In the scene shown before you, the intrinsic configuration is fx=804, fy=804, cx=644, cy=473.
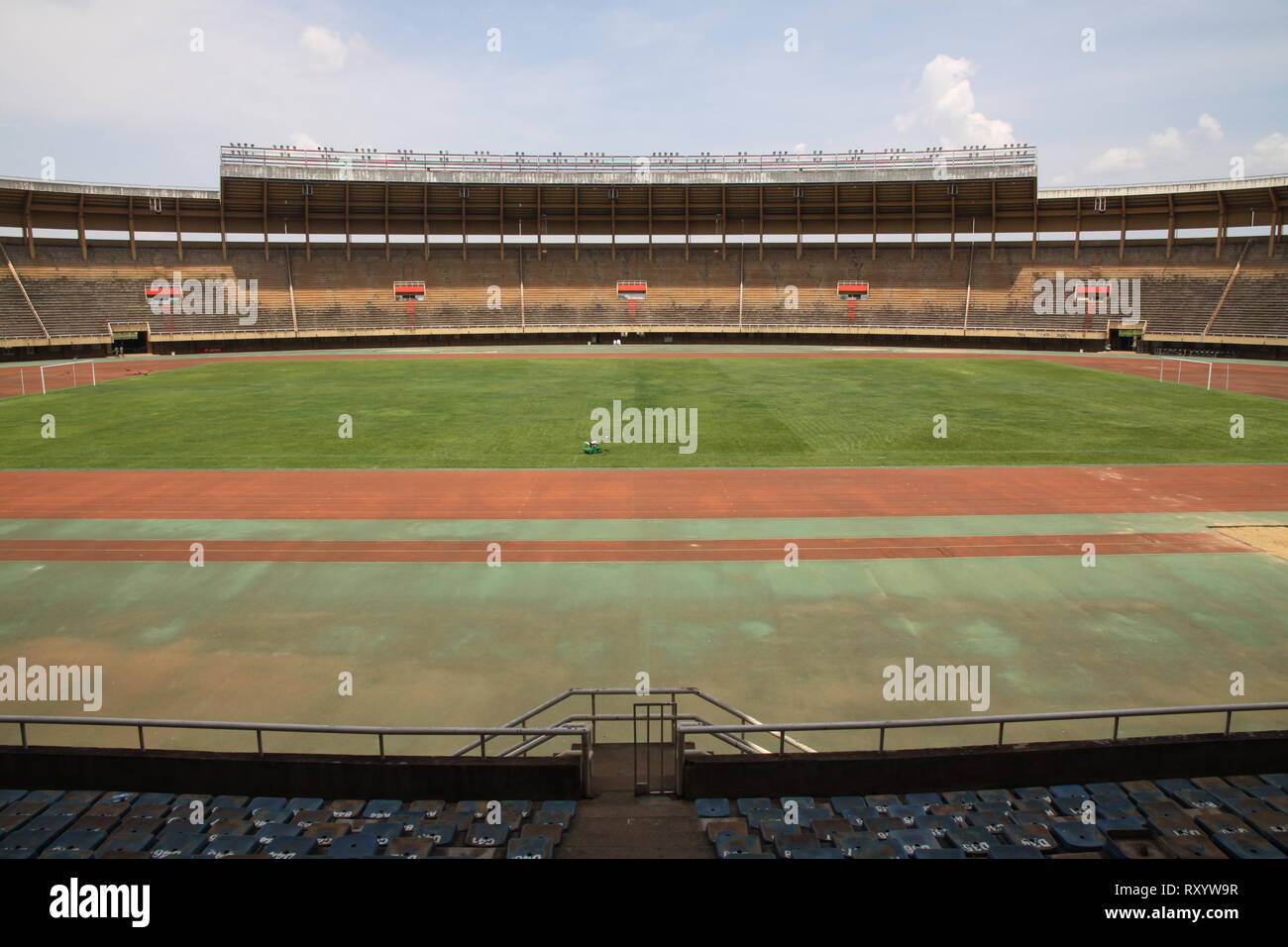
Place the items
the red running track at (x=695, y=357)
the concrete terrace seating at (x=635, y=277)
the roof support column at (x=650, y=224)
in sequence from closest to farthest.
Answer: the red running track at (x=695, y=357) < the concrete terrace seating at (x=635, y=277) < the roof support column at (x=650, y=224)

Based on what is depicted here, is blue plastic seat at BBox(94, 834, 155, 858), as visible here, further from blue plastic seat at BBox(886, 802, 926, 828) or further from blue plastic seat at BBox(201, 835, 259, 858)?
blue plastic seat at BBox(886, 802, 926, 828)

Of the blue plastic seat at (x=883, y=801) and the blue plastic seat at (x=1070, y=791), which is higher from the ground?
the blue plastic seat at (x=1070, y=791)

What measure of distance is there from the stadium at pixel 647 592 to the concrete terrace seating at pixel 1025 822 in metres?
0.04

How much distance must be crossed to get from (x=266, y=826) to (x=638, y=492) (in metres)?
14.9

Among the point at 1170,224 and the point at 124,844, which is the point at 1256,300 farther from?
the point at 124,844

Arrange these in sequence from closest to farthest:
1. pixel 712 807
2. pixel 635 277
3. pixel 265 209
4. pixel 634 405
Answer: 1. pixel 712 807
2. pixel 634 405
3. pixel 265 209
4. pixel 635 277

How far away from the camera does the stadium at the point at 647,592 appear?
23.0ft

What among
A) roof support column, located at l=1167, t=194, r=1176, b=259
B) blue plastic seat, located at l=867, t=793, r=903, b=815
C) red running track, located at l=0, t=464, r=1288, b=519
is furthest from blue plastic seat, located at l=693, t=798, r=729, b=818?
roof support column, located at l=1167, t=194, r=1176, b=259

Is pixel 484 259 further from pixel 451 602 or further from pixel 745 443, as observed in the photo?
pixel 451 602

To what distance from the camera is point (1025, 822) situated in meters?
6.72

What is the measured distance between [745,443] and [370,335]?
41.8 meters

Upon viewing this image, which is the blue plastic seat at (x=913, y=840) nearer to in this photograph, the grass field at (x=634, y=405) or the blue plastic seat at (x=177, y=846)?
the blue plastic seat at (x=177, y=846)

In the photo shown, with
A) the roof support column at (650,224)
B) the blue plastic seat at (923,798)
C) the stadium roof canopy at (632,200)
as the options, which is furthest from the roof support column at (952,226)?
the blue plastic seat at (923,798)

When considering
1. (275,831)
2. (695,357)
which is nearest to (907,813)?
(275,831)
